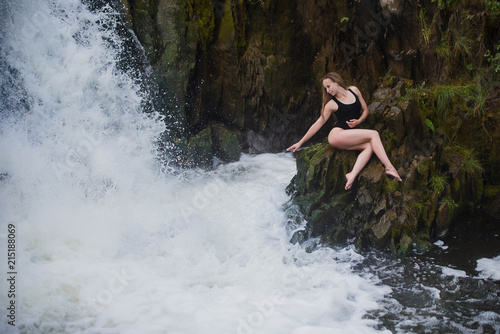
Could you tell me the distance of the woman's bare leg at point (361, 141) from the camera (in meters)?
4.60

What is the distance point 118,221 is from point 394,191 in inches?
147

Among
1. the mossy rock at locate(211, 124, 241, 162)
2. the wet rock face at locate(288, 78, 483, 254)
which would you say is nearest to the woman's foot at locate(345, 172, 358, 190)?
the wet rock face at locate(288, 78, 483, 254)

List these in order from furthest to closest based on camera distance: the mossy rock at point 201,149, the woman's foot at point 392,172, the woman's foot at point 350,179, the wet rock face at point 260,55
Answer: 1. the mossy rock at point 201,149
2. the wet rock face at point 260,55
3. the woman's foot at point 350,179
4. the woman's foot at point 392,172

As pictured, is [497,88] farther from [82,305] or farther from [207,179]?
[82,305]

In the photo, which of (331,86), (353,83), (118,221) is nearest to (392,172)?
(331,86)

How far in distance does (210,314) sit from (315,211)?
6.59ft

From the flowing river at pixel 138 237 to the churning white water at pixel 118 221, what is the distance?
19 mm

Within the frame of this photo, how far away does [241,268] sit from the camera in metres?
4.52

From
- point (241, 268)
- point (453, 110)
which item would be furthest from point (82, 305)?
point (453, 110)

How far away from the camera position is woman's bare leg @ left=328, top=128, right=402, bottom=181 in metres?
4.60

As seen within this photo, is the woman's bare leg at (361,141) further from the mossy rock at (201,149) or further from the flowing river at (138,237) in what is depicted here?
the mossy rock at (201,149)

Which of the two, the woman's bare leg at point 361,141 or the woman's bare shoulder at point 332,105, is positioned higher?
the woman's bare shoulder at point 332,105

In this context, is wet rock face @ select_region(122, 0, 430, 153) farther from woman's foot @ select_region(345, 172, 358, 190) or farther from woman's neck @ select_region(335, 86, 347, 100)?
woman's foot @ select_region(345, 172, 358, 190)

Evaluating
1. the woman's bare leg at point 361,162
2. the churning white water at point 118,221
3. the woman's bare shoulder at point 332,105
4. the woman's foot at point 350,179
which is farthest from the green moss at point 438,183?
the woman's bare shoulder at point 332,105
